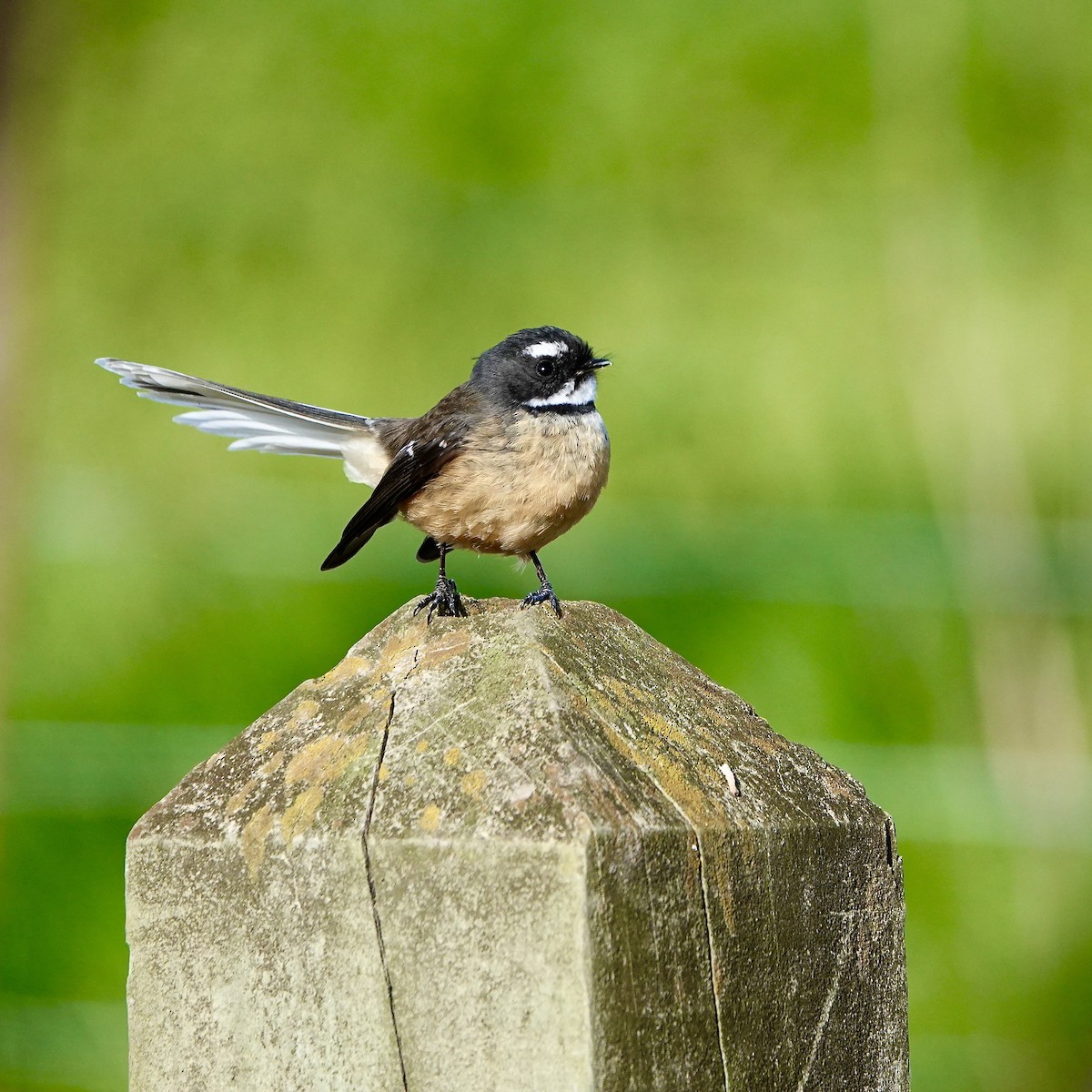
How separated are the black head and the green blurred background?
1.53m

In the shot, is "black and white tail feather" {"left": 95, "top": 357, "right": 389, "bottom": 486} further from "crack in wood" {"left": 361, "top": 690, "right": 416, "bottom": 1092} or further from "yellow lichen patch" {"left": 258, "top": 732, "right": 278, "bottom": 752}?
"crack in wood" {"left": 361, "top": 690, "right": 416, "bottom": 1092}

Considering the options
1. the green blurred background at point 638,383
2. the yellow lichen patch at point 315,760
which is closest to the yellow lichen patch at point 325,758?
the yellow lichen patch at point 315,760

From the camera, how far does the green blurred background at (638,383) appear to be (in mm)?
4953

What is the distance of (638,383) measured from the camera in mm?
5391

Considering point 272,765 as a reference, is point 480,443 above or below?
above

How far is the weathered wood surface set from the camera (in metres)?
1.38

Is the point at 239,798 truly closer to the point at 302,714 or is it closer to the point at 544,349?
the point at 302,714

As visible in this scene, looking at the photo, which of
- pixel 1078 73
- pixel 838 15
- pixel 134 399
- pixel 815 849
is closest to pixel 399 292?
pixel 134 399

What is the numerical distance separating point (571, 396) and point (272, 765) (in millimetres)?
2231

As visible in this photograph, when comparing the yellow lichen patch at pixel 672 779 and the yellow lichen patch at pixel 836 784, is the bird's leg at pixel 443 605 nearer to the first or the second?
the yellow lichen patch at pixel 672 779

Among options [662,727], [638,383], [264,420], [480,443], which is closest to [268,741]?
[662,727]

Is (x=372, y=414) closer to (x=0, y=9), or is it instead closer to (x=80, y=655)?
(x=80, y=655)

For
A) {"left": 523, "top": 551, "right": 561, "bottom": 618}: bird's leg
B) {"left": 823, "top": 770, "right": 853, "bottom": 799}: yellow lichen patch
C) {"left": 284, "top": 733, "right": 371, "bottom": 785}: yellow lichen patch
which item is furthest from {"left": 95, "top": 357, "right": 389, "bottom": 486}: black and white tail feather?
{"left": 823, "top": 770, "right": 853, "bottom": 799}: yellow lichen patch

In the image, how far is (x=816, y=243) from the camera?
5.65 m
